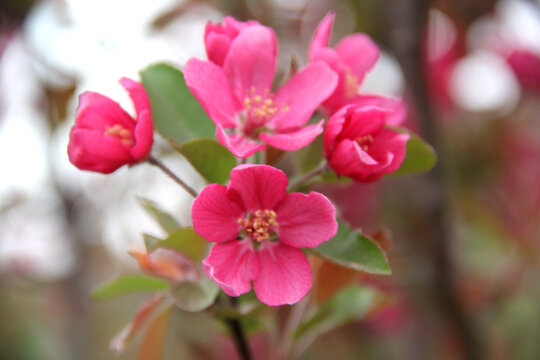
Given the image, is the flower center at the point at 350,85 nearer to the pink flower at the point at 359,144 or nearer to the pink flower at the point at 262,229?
the pink flower at the point at 359,144

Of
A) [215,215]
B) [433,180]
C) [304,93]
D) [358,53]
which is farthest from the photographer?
[433,180]

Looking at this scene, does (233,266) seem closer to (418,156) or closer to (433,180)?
(418,156)

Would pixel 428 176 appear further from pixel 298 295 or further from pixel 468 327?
pixel 298 295

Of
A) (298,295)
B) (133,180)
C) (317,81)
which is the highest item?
(317,81)

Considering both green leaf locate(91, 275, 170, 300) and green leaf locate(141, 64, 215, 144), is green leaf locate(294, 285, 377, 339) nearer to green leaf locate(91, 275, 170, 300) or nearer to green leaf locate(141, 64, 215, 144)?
green leaf locate(91, 275, 170, 300)

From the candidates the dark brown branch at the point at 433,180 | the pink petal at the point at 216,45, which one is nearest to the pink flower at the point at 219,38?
the pink petal at the point at 216,45

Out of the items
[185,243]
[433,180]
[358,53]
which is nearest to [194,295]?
[185,243]

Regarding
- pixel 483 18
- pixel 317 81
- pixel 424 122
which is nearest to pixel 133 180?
pixel 424 122

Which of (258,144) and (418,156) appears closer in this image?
(258,144)
